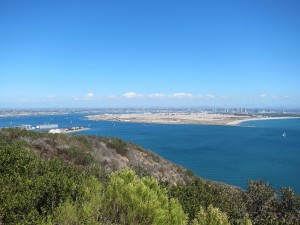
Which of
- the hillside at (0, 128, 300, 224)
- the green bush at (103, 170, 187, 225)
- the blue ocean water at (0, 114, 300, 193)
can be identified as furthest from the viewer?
the blue ocean water at (0, 114, 300, 193)

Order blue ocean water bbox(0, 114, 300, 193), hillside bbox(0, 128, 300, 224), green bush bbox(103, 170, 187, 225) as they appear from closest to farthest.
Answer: hillside bbox(0, 128, 300, 224) < green bush bbox(103, 170, 187, 225) < blue ocean water bbox(0, 114, 300, 193)

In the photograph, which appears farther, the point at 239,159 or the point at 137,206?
the point at 239,159

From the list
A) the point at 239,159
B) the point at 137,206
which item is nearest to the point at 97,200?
the point at 137,206

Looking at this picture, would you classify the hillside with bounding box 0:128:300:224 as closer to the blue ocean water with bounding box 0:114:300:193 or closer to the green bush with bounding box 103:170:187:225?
the green bush with bounding box 103:170:187:225

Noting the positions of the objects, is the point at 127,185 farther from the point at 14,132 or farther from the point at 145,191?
the point at 14,132

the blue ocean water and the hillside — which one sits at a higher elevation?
the hillside

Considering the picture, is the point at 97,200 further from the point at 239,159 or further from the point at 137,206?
the point at 239,159

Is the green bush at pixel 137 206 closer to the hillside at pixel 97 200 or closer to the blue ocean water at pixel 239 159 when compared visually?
the hillside at pixel 97 200

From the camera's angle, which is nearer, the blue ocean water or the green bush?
the green bush

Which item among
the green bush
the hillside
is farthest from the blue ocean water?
the green bush

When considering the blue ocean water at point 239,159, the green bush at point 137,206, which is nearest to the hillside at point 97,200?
the green bush at point 137,206

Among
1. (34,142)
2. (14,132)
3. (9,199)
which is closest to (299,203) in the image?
(9,199)
